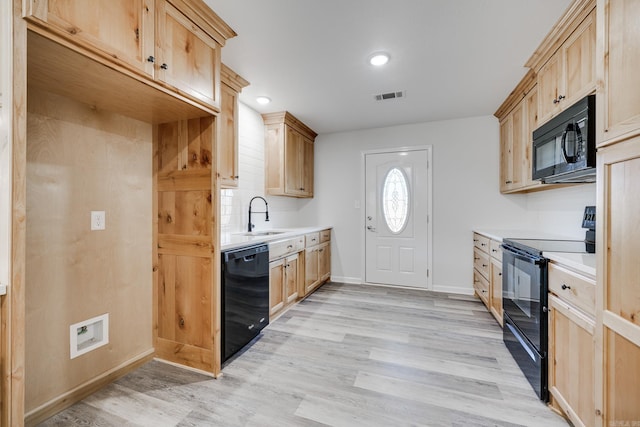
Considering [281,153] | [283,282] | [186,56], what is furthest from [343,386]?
[281,153]

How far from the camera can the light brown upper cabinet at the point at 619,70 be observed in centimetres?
103

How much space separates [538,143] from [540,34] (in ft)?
2.61

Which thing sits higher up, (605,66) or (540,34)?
(540,34)

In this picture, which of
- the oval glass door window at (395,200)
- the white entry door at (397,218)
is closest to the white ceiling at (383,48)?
the white entry door at (397,218)

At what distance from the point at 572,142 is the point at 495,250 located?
142 centimetres

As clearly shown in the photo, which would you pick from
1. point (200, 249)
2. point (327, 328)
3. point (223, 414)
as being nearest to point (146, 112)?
point (200, 249)

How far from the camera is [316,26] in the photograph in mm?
1977

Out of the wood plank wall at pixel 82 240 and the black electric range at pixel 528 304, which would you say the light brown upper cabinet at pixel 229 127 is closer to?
the wood plank wall at pixel 82 240

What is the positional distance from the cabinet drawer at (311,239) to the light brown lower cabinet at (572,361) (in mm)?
2563

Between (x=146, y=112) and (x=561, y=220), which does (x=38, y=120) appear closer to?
(x=146, y=112)

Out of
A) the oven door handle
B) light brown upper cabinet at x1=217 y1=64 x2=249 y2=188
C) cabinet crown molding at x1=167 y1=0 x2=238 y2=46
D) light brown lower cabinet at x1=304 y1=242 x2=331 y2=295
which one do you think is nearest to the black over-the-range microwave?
the oven door handle

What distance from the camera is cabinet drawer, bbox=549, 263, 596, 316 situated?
1.32 meters

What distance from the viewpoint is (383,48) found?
2230 millimetres

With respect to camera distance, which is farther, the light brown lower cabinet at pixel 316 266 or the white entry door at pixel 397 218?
the white entry door at pixel 397 218
